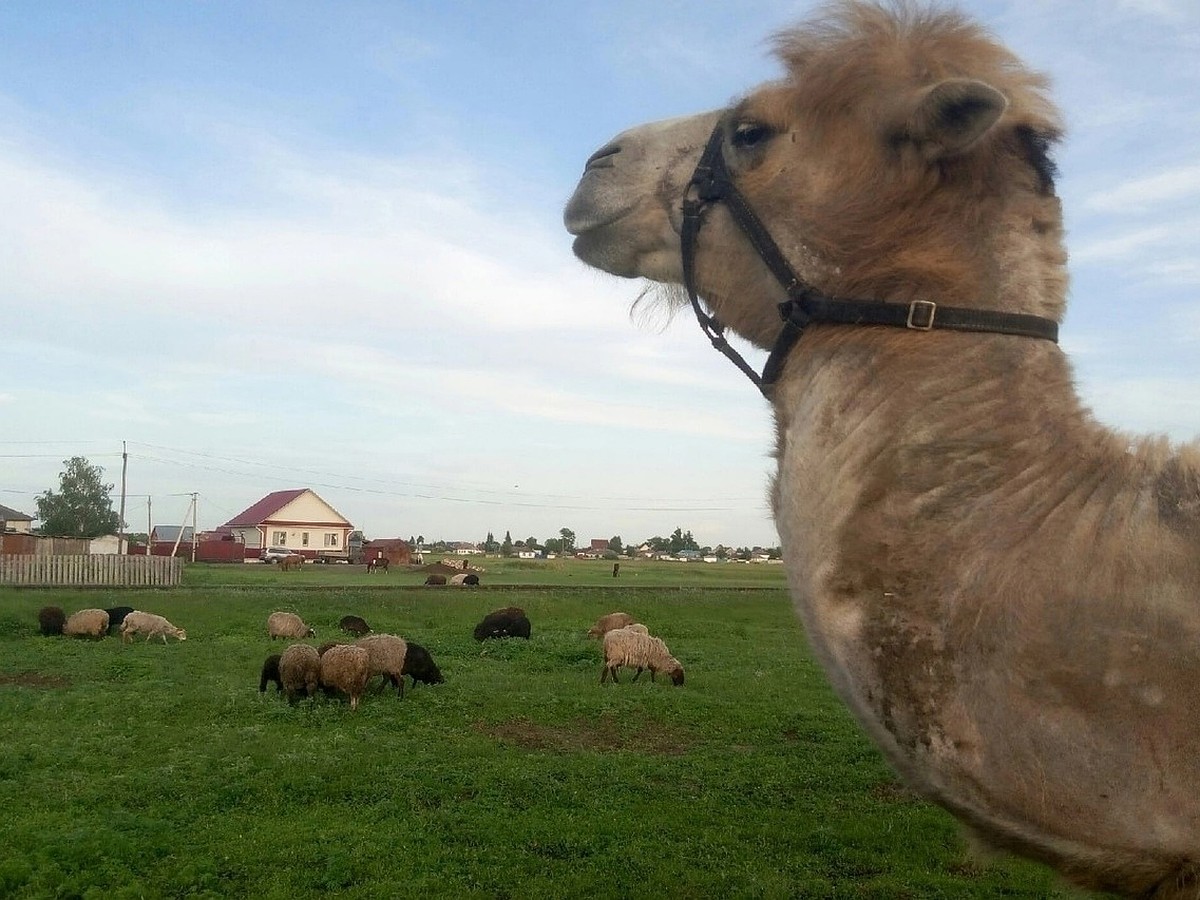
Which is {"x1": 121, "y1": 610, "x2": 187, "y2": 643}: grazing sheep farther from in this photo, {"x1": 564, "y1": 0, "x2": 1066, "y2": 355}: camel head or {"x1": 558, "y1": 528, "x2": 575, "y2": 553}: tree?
{"x1": 558, "y1": 528, "x2": 575, "y2": 553}: tree

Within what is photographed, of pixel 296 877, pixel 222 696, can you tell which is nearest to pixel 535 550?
pixel 222 696

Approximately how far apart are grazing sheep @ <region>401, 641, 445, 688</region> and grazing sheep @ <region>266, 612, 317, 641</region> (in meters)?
7.33

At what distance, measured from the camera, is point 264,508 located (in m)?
95.2

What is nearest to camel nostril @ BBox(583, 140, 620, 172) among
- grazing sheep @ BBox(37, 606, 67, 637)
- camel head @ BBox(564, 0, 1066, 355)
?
camel head @ BBox(564, 0, 1066, 355)

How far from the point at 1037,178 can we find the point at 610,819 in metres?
7.99

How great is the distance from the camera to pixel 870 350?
2.16 m

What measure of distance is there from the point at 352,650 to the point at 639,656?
6093mm

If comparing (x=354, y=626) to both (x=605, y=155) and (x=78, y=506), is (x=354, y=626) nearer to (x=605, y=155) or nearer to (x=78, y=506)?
(x=605, y=155)

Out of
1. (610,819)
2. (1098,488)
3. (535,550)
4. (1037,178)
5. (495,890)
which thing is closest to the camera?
(1098,488)

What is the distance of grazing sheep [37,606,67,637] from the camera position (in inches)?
960

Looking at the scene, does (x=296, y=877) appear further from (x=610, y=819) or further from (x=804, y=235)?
(x=804, y=235)

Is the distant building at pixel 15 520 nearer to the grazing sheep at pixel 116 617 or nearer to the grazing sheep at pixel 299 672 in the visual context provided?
the grazing sheep at pixel 116 617

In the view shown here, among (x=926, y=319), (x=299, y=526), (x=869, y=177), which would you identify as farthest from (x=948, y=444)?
(x=299, y=526)

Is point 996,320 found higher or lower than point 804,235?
lower
